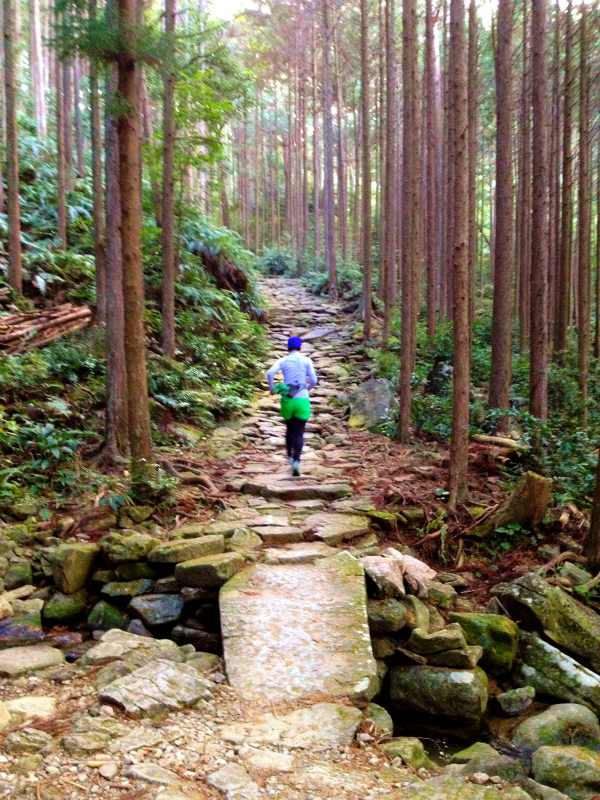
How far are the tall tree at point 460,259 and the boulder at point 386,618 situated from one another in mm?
2504

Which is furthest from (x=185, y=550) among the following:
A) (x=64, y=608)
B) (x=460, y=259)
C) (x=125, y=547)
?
(x=460, y=259)

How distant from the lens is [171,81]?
12.1 metres

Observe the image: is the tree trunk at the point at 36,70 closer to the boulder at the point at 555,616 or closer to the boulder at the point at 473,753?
the boulder at the point at 555,616

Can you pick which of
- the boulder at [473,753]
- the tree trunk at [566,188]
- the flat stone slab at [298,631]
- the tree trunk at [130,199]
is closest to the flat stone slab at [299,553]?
the flat stone slab at [298,631]

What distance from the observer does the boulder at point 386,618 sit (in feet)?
18.1

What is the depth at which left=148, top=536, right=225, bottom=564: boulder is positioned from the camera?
6125 millimetres

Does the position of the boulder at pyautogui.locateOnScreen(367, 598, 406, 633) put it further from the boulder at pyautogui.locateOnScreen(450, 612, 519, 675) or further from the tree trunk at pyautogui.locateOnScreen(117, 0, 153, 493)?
the tree trunk at pyautogui.locateOnScreen(117, 0, 153, 493)

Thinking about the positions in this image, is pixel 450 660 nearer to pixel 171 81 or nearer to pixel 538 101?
pixel 538 101

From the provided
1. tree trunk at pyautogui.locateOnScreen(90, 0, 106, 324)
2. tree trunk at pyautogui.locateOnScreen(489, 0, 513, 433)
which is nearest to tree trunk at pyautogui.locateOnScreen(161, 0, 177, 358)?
tree trunk at pyautogui.locateOnScreen(90, 0, 106, 324)

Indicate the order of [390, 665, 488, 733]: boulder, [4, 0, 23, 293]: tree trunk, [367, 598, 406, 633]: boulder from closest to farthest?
[390, 665, 488, 733]: boulder, [367, 598, 406, 633]: boulder, [4, 0, 23, 293]: tree trunk

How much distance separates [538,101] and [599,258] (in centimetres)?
1088

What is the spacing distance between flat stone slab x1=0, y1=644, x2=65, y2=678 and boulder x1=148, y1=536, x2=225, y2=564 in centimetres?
130

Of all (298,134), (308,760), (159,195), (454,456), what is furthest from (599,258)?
(308,760)

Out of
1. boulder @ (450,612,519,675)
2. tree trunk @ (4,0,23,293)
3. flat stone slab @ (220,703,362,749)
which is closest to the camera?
flat stone slab @ (220,703,362,749)
